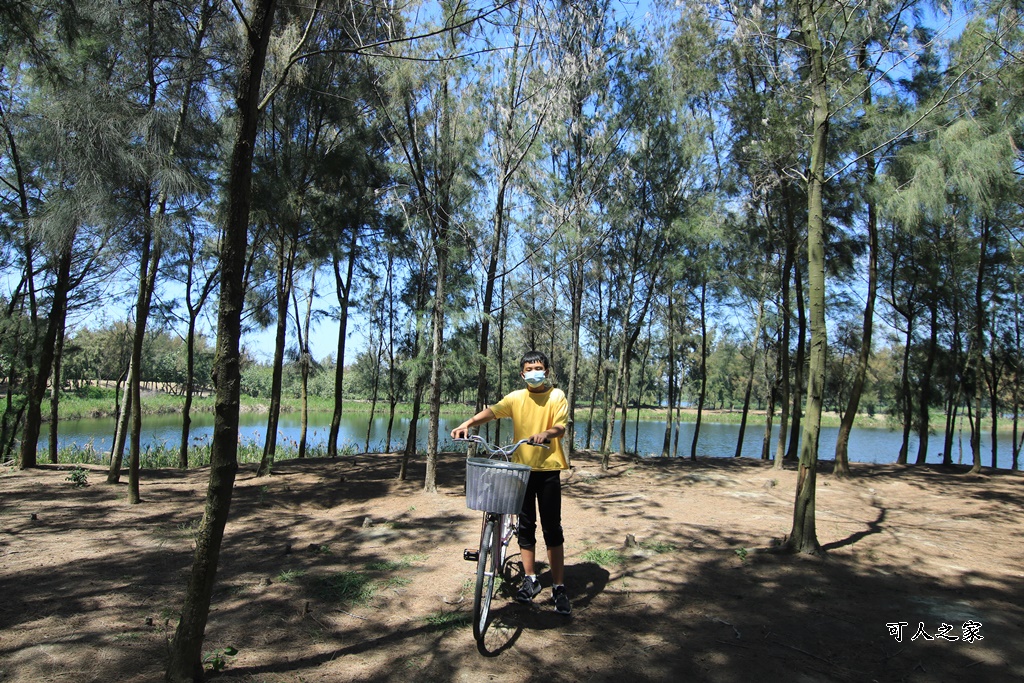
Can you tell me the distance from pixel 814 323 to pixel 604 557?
2.58 m

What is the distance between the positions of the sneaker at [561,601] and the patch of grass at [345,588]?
1.20m

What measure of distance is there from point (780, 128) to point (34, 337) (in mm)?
13346

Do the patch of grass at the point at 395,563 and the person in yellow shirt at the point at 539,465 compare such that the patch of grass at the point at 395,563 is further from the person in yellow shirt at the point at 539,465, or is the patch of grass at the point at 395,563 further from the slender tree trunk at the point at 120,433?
the slender tree trunk at the point at 120,433

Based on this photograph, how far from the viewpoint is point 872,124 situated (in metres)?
8.50

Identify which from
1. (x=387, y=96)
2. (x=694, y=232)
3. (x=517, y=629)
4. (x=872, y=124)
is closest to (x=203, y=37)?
(x=387, y=96)

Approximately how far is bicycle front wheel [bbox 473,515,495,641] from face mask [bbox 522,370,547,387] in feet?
2.70

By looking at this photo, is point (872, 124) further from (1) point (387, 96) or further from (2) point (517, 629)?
(2) point (517, 629)

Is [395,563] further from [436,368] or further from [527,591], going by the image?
[436,368]

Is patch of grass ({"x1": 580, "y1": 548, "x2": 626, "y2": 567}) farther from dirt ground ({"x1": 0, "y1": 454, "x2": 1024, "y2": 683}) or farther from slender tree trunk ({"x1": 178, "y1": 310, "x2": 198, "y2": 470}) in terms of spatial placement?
slender tree trunk ({"x1": 178, "y1": 310, "x2": 198, "y2": 470})

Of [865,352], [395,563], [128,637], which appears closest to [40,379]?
[395,563]

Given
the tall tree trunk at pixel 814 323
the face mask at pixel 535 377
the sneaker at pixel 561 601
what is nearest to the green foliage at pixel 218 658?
the sneaker at pixel 561 601

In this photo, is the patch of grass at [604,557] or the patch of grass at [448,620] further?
the patch of grass at [604,557]

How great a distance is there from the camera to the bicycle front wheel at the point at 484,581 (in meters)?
2.80

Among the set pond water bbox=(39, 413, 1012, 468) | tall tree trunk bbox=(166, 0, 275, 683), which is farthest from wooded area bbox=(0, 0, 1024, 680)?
pond water bbox=(39, 413, 1012, 468)
